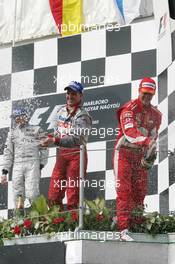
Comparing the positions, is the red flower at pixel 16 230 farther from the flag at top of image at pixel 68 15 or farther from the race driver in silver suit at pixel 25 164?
the flag at top of image at pixel 68 15

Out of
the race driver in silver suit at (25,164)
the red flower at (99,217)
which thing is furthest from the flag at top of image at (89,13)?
the red flower at (99,217)

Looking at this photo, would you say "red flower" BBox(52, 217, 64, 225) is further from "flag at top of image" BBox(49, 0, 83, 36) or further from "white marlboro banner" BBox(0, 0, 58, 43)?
"white marlboro banner" BBox(0, 0, 58, 43)

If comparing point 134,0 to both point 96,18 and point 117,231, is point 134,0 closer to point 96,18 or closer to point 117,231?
point 96,18

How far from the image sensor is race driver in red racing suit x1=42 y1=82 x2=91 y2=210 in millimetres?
9008

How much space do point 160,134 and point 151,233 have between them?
1417mm

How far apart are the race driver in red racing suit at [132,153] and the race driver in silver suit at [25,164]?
818 mm

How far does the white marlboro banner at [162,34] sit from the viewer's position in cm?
1015

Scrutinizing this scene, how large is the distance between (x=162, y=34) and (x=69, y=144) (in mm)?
1968

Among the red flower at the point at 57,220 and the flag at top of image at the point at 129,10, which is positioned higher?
the flag at top of image at the point at 129,10

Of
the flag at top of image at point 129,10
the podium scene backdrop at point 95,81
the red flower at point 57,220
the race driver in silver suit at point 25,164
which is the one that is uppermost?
the flag at top of image at point 129,10

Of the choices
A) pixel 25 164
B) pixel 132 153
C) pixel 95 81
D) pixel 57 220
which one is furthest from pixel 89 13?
pixel 57 220

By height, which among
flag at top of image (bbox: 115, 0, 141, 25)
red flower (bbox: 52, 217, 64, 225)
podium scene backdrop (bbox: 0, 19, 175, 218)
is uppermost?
flag at top of image (bbox: 115, 0, 141, 25)

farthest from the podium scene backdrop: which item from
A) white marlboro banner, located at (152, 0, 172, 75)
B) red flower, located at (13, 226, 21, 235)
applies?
red flower, located at (13, 226, 21, 235)

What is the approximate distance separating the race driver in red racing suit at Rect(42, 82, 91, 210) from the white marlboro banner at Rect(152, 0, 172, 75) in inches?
46.3
